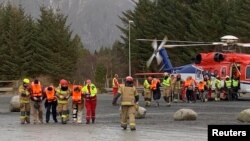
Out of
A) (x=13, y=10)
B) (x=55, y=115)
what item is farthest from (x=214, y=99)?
(x=13, y=10)

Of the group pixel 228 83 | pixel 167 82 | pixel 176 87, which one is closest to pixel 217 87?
pixel 228 83

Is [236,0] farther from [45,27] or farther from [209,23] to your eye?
[45,27]

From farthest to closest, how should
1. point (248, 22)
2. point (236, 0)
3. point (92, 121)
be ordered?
1. point (236, 0)
2. point (248, 22)
3. point (92, 121)

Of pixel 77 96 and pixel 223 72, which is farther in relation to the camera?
pixel 223 72

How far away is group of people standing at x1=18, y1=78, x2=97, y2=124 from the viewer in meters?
22.2

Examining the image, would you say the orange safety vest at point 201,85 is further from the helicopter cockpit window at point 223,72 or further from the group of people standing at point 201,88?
the helicopter cockpit window at point 223,72

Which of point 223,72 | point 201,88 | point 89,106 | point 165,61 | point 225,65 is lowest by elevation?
point 89,106

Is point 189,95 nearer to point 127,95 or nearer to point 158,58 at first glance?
point 158,58

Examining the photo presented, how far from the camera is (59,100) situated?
2227 cm

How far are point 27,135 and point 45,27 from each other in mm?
57139

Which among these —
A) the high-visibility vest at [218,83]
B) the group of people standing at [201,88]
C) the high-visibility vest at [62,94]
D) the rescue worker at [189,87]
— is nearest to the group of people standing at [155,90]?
the group of people standing at [201,88]

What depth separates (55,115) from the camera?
2339 centimetres

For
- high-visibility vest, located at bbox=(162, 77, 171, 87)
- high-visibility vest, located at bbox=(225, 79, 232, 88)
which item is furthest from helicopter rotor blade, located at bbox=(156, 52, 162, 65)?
high-visibility vest, located at bbox=(162, 77, 171, 87)

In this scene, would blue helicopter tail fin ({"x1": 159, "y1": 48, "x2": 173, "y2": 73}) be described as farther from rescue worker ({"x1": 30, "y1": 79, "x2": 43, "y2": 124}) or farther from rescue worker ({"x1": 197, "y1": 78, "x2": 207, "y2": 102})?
rescue worker ({"x1": 30, "y1": 79, "x2": 43, "y2": 124})
